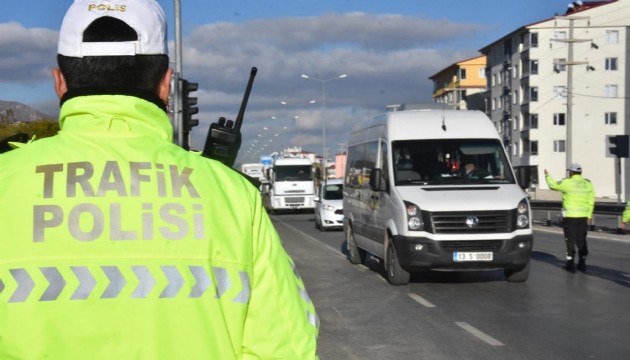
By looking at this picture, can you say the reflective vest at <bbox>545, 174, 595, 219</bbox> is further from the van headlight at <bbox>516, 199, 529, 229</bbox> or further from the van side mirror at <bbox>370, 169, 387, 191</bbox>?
the van side mirror at <bbox>370, 169, 387, 191</bbox>

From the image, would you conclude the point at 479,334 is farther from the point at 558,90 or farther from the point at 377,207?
the point at 558,90

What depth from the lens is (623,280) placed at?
14.5 m

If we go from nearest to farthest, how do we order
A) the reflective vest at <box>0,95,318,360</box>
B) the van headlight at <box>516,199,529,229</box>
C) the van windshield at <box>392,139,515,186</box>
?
the reflective vest at <box>0,95,318,360</box> < the van headlight at <box>516,199,529,229</box> < the van windshield at <box>392,139,515,186</box>

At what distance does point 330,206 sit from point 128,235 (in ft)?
94.7

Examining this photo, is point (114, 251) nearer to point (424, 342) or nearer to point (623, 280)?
point (424, 342)

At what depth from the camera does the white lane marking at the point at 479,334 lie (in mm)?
9016

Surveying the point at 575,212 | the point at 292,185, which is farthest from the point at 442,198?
the point at 292,185

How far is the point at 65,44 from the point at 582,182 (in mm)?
15464

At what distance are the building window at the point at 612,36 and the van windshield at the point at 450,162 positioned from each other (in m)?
76.8

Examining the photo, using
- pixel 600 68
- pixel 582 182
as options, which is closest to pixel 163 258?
pixel 582 182

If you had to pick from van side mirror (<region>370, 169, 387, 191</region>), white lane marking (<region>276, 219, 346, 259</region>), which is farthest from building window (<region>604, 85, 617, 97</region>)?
van side mirror (<region>370, 169, 387, 191</region>)

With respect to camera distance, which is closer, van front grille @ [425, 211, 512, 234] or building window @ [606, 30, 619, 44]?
van front grille @ [425, 211, 512, 234]

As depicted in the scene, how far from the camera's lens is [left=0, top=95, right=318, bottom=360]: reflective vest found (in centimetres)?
173

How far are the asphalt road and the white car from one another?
1210cm
